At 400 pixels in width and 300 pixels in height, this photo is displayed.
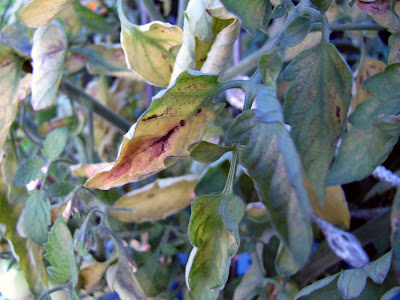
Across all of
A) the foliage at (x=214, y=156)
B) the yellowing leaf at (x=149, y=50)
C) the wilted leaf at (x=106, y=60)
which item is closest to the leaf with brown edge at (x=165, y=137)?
the foliage at (x=214, y=156)

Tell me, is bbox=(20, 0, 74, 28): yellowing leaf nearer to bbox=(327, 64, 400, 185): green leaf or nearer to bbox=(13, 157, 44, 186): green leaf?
bbox=(13, 157, 44, 186): green leaf

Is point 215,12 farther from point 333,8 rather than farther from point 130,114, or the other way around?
point 130,114

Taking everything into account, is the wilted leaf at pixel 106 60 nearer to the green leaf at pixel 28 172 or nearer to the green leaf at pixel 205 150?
the green leaf at pixel 28 172

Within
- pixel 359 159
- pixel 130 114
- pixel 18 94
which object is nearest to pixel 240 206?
pixel 359 159

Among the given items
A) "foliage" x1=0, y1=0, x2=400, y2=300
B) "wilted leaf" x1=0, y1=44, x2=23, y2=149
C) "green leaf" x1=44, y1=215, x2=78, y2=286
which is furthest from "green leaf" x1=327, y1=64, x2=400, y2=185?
"wilted leaf" x1=0, y1=44, x2=23, y2=149

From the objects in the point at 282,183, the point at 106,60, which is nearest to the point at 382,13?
the point at 282,183

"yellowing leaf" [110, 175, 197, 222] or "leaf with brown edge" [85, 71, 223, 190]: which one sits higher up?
"leaf with brown edge" [85, 71, 223, 190]

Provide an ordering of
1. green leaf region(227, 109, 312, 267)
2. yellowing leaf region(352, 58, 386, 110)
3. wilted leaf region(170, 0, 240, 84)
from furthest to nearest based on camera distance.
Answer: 1. yellowing leaf region(352, 58, 386, 110)
2. wilted leaf region(170, 0, 240, 84)
3. green leaf region(227, 109, 312, 267)
